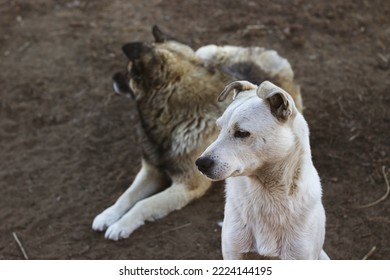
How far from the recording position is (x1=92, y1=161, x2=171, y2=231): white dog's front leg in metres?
5.39

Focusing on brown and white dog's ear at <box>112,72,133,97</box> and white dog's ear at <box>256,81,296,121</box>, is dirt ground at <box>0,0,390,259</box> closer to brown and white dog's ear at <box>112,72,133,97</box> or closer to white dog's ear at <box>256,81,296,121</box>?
brown and white dog's ear at <box>112,72,133,97</box>

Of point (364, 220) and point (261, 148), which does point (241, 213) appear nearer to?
point (261, 148)

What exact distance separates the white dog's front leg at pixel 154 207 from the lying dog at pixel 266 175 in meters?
1.48

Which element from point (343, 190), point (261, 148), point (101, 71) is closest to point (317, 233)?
point (261, 148)

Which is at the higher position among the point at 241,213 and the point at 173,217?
the point at 241,213

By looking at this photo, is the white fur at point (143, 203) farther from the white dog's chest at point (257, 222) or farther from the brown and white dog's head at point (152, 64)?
the white dog's chest at point (257, 222)

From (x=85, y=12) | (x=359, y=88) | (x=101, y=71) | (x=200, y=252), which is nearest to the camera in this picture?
(x=200, y=252)

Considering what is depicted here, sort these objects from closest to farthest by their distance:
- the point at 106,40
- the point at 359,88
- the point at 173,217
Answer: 1. the point at 173,217
2. the point at 359,88
3. the point at 106,40

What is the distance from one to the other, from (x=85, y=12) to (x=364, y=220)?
5.00 m

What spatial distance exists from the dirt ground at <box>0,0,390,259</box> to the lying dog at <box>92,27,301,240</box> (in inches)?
7.5

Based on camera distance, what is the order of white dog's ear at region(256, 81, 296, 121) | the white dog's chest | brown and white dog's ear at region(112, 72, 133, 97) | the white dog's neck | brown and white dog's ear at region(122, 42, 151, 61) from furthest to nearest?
1. brown and white dog's ear at region(112, 72, 133, 97)
2. brown and white dog's ear at region(122, 42, 151, 61)
3. the white dog's chest
4. the white dog's neck
5. white dog's ear at region(256, 81, 296, 121)

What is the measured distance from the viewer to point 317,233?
3896mm

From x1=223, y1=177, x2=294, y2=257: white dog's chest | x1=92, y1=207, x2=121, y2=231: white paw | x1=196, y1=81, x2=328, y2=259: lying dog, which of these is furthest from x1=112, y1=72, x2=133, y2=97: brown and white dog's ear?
x1=223, y1=177, x2=294, y2=257: white dog's chest

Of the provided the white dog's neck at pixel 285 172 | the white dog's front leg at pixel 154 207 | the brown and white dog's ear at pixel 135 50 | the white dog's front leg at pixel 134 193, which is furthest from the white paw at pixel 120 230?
the white dog's neck at pixel 285 172
